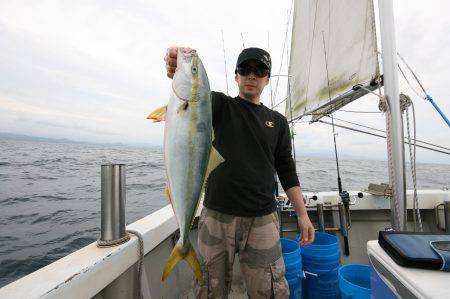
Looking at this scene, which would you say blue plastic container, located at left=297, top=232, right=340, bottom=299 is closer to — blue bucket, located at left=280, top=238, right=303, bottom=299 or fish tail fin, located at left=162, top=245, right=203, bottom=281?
blue bucket, located at left=280, top=238, right=303, bottom=299

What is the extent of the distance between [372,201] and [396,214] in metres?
1.50

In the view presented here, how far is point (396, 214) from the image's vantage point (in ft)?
8.89

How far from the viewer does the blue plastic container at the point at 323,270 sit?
3188 mm

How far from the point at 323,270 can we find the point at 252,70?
8.43 feet

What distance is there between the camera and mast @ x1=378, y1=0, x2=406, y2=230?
2.65 metres

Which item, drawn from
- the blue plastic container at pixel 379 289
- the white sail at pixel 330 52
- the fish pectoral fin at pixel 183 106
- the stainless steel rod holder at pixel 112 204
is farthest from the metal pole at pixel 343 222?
the fish pectoral fin at pixel 183 106

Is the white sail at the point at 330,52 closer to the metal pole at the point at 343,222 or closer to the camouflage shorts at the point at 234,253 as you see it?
the metal pole at the point at 343,222

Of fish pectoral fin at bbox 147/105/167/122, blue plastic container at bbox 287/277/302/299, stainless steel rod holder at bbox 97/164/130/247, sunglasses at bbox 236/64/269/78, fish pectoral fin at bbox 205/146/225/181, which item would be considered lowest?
blue plastic container at bbox 287/277/302/299

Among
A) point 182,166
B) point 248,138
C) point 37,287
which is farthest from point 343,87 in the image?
point 37,287

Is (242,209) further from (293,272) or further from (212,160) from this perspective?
(293,272)

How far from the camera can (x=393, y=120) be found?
2.67 metres

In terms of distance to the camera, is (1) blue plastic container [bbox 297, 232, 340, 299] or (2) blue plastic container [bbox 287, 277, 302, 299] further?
(1) blue plastic container [bbox 297, 232, 340, 299]

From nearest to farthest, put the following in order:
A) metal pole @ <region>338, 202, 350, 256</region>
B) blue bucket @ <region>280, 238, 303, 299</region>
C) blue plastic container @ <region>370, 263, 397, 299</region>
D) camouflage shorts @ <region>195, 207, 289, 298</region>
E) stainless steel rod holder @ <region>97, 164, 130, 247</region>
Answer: blue plastic container @ <region>370, 263, 397, 299</region> → stainless steel rod holder @ <region>97, 164, 130, 247</region> → camouflage shorts @ <region>195, 207, 289, 298</region> → blue bucket @ <region>280, 238, 303, 299</region> → metal pole @ <region>338, 202, 350, 256</region>

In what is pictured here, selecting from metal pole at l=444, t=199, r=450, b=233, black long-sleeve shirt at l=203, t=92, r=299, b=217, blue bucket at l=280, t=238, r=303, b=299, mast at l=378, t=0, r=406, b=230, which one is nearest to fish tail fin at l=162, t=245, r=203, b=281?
black long-sleeve shirt at l=203, t=92, r=299, b=217
